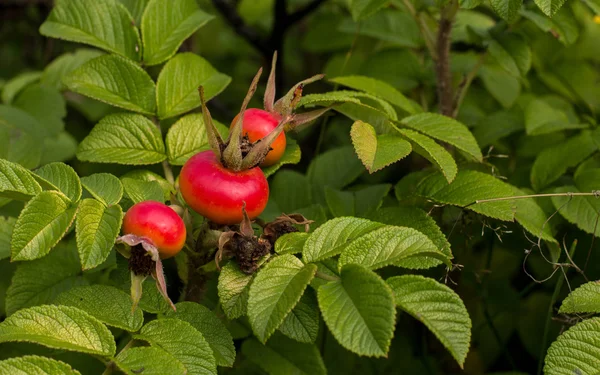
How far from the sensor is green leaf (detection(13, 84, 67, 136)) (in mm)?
2357

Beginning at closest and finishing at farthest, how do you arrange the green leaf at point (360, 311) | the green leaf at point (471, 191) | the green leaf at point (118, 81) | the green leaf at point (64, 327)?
1. the green leaf at point (360, 311)
2. the green leaf at point (64, 327)
3. the green leaf at point (471, 191)
4. the green leaf at point (118, 81)

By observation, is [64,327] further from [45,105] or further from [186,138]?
[45,105]

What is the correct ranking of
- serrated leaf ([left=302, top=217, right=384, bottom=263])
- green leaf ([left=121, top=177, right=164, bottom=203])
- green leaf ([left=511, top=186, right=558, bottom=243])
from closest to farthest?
serrated leaf ([left=302, top=217, right=384, bottom=263]) < green leaf ([left=121, top=177, right=164, bottom=203]) < green leaf ([left=511, top=186, right=558, bottom=243])

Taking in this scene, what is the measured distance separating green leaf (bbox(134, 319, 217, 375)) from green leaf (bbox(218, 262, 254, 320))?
8 centimetres

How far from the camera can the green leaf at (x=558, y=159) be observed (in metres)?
1.95

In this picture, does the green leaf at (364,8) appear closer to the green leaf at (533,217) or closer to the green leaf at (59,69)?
the green leaf at (533,217)

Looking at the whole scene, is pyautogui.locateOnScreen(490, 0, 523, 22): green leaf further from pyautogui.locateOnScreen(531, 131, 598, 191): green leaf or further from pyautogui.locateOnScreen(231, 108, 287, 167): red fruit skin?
pyautogui.locateOnScreen(231, 108, 287, 167): red fruit skin

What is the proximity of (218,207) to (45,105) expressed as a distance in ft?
4.09

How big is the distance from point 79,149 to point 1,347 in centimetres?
71

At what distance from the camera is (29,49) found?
4094 mm

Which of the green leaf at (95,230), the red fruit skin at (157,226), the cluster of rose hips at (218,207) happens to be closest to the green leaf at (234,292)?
the cluster of rose hips at (218,207)

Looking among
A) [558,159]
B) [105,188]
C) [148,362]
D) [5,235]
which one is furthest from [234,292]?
[558,159]

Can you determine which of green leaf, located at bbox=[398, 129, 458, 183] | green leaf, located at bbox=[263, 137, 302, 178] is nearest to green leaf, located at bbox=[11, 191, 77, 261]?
green leaf, located at bbox=[263, 137, 302, 178]

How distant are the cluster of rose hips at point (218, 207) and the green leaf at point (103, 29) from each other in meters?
0.64
